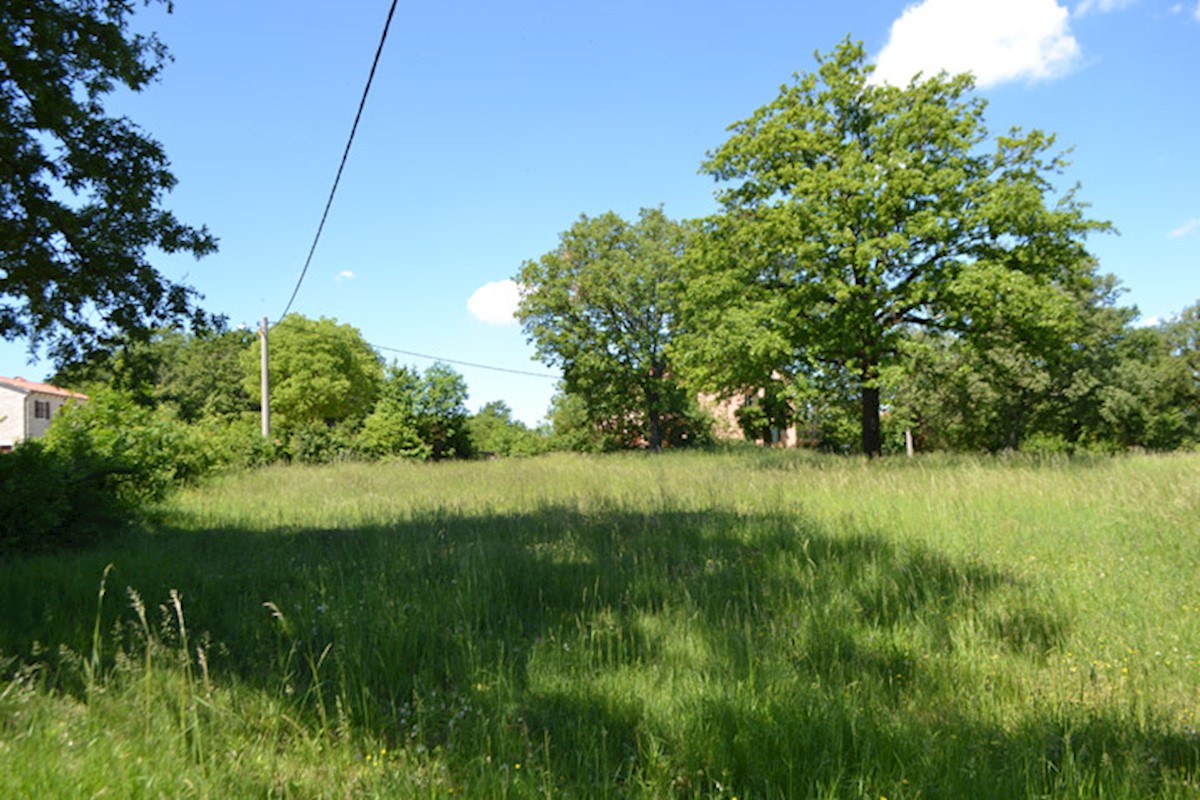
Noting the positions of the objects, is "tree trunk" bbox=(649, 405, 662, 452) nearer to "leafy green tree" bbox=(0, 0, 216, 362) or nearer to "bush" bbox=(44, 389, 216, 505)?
"bush" bbox=(44, 389, 216, 505)

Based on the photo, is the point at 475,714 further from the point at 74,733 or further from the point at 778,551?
the point at 778,551

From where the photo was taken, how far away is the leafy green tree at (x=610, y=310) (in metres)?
33.5

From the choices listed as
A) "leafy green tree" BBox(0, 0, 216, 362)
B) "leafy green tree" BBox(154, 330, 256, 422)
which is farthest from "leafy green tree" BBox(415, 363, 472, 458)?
"leafy green tree" BBox(154, 330, 256, 422)

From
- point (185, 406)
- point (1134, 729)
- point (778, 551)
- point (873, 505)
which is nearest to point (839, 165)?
point (873, 505)

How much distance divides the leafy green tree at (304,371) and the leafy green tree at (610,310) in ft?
65.4

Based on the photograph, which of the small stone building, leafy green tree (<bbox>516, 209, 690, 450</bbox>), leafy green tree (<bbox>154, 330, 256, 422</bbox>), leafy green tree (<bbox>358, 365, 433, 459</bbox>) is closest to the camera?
leafy green tree (<bbox>358, 365, 433, 459</bbox>)

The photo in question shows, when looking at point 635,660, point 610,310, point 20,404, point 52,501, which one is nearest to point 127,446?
point 52,501

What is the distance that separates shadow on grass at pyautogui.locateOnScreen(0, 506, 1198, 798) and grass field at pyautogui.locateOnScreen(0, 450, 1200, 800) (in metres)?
0.02

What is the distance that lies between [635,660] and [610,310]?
30877mm

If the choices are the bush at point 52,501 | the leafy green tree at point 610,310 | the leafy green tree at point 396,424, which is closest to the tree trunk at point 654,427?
the leafy green tree at point 610,310

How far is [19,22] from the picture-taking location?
719cm

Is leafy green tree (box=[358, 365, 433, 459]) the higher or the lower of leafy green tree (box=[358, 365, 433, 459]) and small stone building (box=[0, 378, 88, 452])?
the lower

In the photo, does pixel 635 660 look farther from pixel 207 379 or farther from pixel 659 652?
pixel 207 379

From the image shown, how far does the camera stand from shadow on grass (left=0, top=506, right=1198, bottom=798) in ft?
8.98
